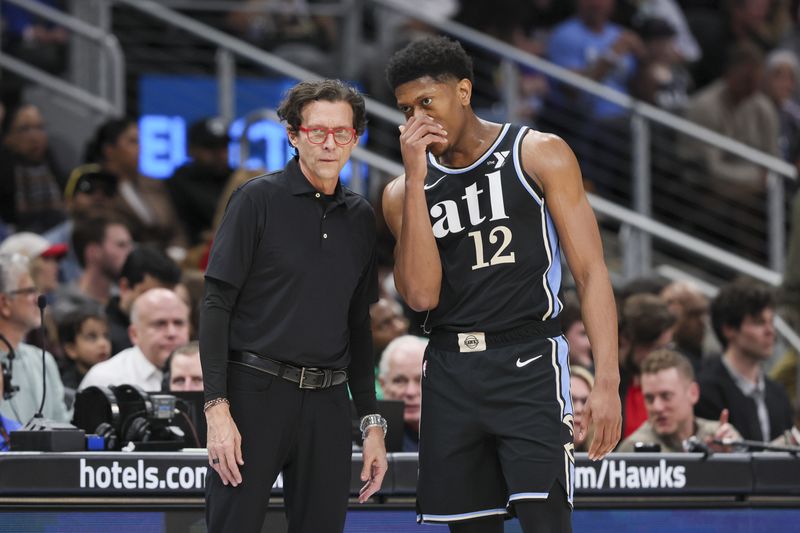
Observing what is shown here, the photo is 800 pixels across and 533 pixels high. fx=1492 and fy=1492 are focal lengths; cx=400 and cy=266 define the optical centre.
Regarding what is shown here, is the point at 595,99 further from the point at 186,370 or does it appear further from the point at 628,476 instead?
the point at 628,476

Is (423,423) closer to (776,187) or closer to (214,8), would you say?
(776,187)

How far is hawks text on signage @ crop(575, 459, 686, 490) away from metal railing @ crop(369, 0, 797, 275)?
493 centimetres

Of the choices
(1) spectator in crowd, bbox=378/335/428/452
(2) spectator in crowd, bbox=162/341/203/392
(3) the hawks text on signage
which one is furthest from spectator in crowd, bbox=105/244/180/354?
(3) the hawks text on signage

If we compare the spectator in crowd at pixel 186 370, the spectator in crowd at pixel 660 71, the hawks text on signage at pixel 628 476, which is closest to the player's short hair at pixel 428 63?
the hawks text on signage at pixel 628 476

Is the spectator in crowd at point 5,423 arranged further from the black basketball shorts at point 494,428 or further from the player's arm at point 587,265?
the player's arm at point 587,265

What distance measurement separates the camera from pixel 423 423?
4.83m

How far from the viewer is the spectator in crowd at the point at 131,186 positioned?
1026 centimetres

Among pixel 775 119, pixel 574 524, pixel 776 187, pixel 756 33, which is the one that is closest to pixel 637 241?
pixel 776 187

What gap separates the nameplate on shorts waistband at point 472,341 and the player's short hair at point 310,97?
0.75 meters

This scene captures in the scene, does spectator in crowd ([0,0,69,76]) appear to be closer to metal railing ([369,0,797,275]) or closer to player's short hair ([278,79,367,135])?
metal railing ([369,0,797,275])

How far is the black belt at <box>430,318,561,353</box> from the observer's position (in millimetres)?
4742

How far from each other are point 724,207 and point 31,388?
6.41m

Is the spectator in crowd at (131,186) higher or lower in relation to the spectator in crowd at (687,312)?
higher

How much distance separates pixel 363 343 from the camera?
4758 mm
